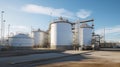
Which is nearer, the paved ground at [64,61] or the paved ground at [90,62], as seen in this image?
the paved ground at [90,62]

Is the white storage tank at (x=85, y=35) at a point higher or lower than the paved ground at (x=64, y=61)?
higher

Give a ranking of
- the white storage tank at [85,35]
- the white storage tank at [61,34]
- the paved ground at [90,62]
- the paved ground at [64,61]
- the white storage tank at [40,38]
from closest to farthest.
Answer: the paved ground at [90,62], the paved ground at [64,61], the white storage tank at [61,34], the white storage tank at [85,35], the white storage tank at [40,38]

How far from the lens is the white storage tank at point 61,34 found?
53.7m

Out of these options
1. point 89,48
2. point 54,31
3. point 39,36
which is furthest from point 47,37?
point 89,48

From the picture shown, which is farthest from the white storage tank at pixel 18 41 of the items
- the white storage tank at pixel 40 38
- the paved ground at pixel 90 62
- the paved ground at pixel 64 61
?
the paved ground at pixel 90 62

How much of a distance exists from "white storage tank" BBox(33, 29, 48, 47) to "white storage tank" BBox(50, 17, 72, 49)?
52.9 feet

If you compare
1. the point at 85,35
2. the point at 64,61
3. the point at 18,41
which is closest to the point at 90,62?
the point at 64,61

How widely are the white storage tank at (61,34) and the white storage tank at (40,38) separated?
16.1m

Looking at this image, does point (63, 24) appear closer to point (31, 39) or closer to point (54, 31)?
point (54, 31)

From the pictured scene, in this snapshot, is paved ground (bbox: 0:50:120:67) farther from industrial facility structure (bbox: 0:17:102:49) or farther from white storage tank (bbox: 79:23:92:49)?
white storage tank (bbox: 79:23:92:49)

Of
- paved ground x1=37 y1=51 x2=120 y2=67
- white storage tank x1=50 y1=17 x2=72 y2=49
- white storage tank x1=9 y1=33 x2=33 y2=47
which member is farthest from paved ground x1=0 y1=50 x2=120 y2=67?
white storage tank x1=9 y1=33 x2=33 y2=47

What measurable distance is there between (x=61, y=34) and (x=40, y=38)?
19168 millimetres

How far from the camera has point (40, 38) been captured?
7100 cm

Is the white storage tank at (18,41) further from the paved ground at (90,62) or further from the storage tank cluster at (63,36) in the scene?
the paved ground at (90,62)
